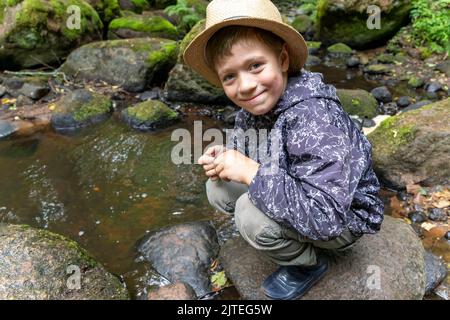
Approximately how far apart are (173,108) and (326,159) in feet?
14.5

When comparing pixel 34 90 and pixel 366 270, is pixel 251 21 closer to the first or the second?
pixel 366 270

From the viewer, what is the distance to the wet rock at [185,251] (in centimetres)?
295

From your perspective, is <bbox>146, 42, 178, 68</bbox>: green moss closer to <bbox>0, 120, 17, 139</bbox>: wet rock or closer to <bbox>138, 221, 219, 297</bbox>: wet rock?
<bbox>0, 120, 17, 139</bbox>: wet rock

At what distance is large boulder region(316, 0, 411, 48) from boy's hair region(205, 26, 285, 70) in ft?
22.4

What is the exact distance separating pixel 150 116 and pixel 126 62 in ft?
5.61

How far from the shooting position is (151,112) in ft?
18.0

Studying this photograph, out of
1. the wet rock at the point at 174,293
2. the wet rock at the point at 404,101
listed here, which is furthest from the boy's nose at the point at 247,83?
the wet rock at the point at 404,101

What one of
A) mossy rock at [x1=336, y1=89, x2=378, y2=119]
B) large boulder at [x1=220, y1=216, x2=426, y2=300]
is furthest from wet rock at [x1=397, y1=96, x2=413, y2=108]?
large boulder at [x1=220, y1=216, x2=426, y2=300]

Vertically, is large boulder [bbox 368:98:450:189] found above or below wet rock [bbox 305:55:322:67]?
above

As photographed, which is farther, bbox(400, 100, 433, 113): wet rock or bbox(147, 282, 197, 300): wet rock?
bbox(400, 100, 433, 113): wet rock

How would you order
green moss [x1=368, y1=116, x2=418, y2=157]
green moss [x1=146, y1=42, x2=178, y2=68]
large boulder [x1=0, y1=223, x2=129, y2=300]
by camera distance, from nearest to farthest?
large boulder [x1=0, y1=223, x2=129, y2=300], green moss [x1=368, y1=116, x2=418, y2=157], green moss [x1=146, y1=42, x2=178, y2=68]

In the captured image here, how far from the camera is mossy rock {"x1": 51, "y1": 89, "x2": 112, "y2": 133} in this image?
561 centimetres

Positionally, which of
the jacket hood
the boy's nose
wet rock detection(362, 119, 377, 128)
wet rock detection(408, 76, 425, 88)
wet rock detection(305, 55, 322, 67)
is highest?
the boy's nose
